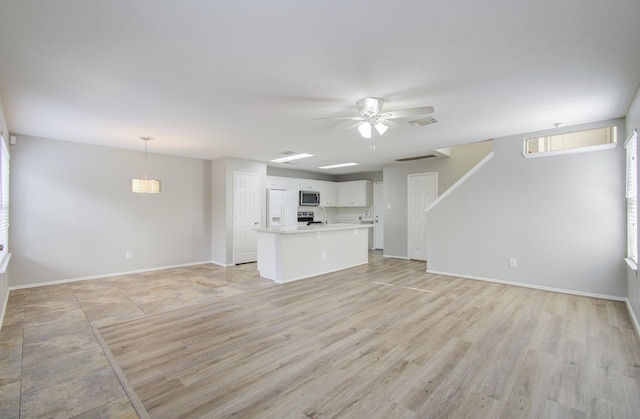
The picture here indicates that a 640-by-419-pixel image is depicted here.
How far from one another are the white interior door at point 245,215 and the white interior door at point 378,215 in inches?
154

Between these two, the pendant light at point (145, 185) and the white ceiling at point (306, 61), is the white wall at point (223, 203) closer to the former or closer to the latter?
the pendant light at point (145, 185)

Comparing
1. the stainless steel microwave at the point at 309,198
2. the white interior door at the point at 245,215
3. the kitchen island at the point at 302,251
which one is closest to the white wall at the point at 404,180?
the kitchen island at the point at 302,251

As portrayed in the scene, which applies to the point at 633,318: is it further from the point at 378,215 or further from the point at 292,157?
the point at 378,215

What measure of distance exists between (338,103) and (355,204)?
6.34 metres

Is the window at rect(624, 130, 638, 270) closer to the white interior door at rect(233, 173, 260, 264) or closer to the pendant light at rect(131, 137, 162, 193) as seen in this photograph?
the white interior door at rect(233, 173, 260, 264)

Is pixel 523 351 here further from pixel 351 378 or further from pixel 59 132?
pixel 59 132

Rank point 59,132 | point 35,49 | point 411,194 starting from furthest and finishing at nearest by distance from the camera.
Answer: point 411,194 → point 59,132 → point 35,49

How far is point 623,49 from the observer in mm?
2197

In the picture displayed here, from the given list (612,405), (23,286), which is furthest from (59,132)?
(612,405)

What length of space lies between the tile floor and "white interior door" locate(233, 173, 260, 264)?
89 cm

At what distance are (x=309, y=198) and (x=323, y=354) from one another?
6477mm

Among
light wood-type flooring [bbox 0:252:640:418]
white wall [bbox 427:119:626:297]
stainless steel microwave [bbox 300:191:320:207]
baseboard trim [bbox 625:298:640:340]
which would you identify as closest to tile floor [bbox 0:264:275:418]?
light wood-type flooring [bbox 0:252:640:418]

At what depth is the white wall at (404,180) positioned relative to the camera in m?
6.61

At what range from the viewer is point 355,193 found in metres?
9.45
